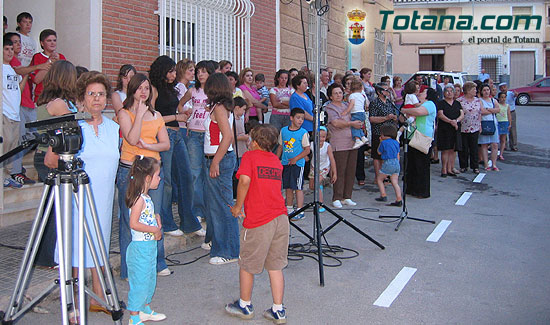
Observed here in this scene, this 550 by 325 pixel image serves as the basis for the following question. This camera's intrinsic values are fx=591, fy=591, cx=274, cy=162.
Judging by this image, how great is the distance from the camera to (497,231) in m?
7.79

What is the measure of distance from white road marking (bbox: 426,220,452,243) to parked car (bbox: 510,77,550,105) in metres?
26.4

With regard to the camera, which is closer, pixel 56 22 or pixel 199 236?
pixel 199 236

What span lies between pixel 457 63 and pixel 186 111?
39542 millimetres

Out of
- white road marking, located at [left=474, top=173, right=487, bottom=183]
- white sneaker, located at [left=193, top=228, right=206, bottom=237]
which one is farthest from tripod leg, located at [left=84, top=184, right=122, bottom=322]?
white road marking, located at [left=474, top=173, right=487, bottom=183]

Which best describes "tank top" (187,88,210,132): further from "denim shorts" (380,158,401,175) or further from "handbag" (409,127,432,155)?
"handbag" (409,127,432,155)

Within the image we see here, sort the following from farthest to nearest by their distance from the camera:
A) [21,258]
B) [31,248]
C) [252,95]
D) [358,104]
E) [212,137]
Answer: [252,95]
[358,104]
[212,137]
[21,258]
[31,248]

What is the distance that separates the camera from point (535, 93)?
3173 cm

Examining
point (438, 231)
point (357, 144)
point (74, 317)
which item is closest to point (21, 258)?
point (74, 317)

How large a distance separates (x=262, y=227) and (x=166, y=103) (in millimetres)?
2265

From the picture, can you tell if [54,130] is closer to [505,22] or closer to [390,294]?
[390,294]

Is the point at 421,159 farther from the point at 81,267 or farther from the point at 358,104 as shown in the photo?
the point at 81,267

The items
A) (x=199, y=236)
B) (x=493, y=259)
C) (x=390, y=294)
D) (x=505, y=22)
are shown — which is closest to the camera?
(x=390, y=294)

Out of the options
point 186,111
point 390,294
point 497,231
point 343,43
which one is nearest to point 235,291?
point 390,294

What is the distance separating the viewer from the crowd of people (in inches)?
174
